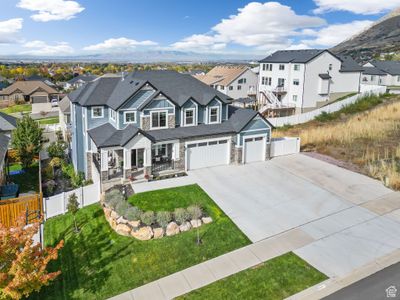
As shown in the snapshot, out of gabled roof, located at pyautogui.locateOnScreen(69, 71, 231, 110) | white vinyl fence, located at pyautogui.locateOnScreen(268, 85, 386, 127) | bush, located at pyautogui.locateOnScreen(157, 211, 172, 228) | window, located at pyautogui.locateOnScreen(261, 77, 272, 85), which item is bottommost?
bush, located at pyautogui.locateOnScreen(157, 211, 172, 228)

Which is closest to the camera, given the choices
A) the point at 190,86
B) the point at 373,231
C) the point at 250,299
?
the point at 250,299

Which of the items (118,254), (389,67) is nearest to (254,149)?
(118,254)

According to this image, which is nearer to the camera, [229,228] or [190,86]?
[229,228]

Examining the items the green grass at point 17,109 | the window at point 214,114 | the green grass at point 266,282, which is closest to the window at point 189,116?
the window at point 214,114

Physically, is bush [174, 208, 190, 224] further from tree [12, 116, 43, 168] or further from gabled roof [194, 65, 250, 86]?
gabled roof [194, 65, 250, 86]

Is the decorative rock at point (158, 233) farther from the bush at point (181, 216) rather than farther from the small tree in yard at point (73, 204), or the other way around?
the small tree in yard at point (73, 204)

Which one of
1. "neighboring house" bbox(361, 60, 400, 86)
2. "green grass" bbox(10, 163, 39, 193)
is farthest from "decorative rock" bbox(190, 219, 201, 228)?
"neighboring house" bbox(361, 60, 400, 86)

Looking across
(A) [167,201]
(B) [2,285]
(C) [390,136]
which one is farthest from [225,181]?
(C) [390,136]

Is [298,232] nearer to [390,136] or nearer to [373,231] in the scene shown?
[373,231]
